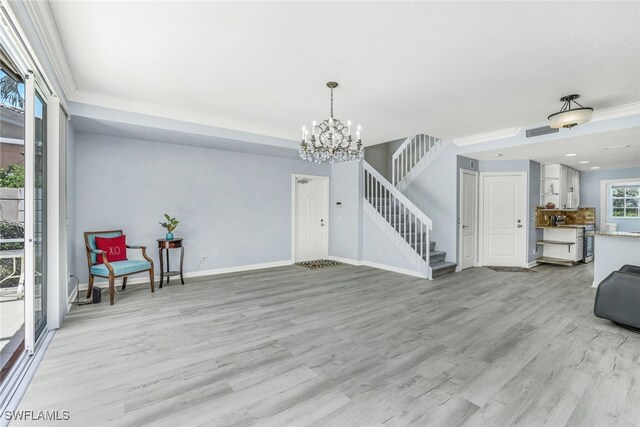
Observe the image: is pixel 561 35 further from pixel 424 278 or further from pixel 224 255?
pixel 224 255

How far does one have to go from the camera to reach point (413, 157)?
7.25 meters

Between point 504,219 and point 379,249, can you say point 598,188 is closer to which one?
point 504,219

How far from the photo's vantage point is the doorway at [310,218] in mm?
6941

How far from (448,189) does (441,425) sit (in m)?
5.18

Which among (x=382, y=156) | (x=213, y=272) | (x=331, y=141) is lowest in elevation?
(x=213, y=272)

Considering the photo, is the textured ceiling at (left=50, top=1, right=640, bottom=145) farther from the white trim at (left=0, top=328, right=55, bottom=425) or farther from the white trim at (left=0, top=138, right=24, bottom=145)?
the white trim at (left=0, top=328, right=55, bottom=425)

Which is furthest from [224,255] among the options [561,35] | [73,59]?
[561,35]

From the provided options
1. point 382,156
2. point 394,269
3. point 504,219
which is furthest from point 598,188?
point 394,269

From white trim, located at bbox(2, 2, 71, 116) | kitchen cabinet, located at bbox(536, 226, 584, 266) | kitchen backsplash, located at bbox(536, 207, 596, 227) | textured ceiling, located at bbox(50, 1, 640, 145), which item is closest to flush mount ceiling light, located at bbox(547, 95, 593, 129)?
textured ceiling, located at bbox(50, 1, 640, 145)

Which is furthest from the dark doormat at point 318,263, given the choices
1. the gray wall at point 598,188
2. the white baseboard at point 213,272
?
the gray wall at point 598,188

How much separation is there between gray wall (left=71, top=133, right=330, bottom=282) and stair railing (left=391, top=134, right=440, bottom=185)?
2175 millimetres

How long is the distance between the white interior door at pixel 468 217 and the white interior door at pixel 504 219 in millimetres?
281

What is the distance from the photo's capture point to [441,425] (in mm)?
1804

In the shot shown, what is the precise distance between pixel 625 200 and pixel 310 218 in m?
8.67
